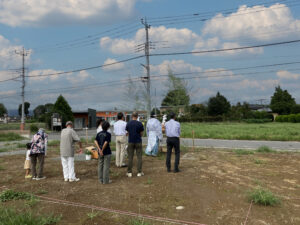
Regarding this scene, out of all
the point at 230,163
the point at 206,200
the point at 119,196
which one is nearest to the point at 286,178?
the point at 230,163

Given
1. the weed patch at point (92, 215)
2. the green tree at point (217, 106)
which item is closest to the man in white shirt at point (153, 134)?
the weed patch at point (92, 215)

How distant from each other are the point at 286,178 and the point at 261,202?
237 cm

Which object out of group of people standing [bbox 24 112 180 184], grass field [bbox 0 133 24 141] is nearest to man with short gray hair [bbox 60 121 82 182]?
group of people standing [bbox 24 112 180 184]

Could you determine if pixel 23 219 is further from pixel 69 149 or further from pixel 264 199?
pixel 264 199

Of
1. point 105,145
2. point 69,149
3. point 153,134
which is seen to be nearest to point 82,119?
point 153,134

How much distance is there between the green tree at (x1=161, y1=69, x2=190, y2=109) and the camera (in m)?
20.4

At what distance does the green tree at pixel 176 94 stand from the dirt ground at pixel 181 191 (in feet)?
38.2

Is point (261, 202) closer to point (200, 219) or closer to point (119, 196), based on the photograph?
point (200, 219)

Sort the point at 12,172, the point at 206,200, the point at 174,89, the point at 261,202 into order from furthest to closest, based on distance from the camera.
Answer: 1. the point at 174,89
2. the point at 12,172
3. the point at 206,200
4. the point at 261,202

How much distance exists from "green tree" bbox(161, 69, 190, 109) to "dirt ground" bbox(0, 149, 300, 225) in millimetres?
11643

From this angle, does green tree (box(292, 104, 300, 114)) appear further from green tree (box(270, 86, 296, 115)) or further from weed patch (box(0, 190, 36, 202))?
weed patch (box(0, 190, 36, 202))

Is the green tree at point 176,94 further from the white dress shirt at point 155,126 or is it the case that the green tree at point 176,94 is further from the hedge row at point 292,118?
the hedge row at point 292,118

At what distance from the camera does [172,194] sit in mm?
5598

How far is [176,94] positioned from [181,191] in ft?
51.8
